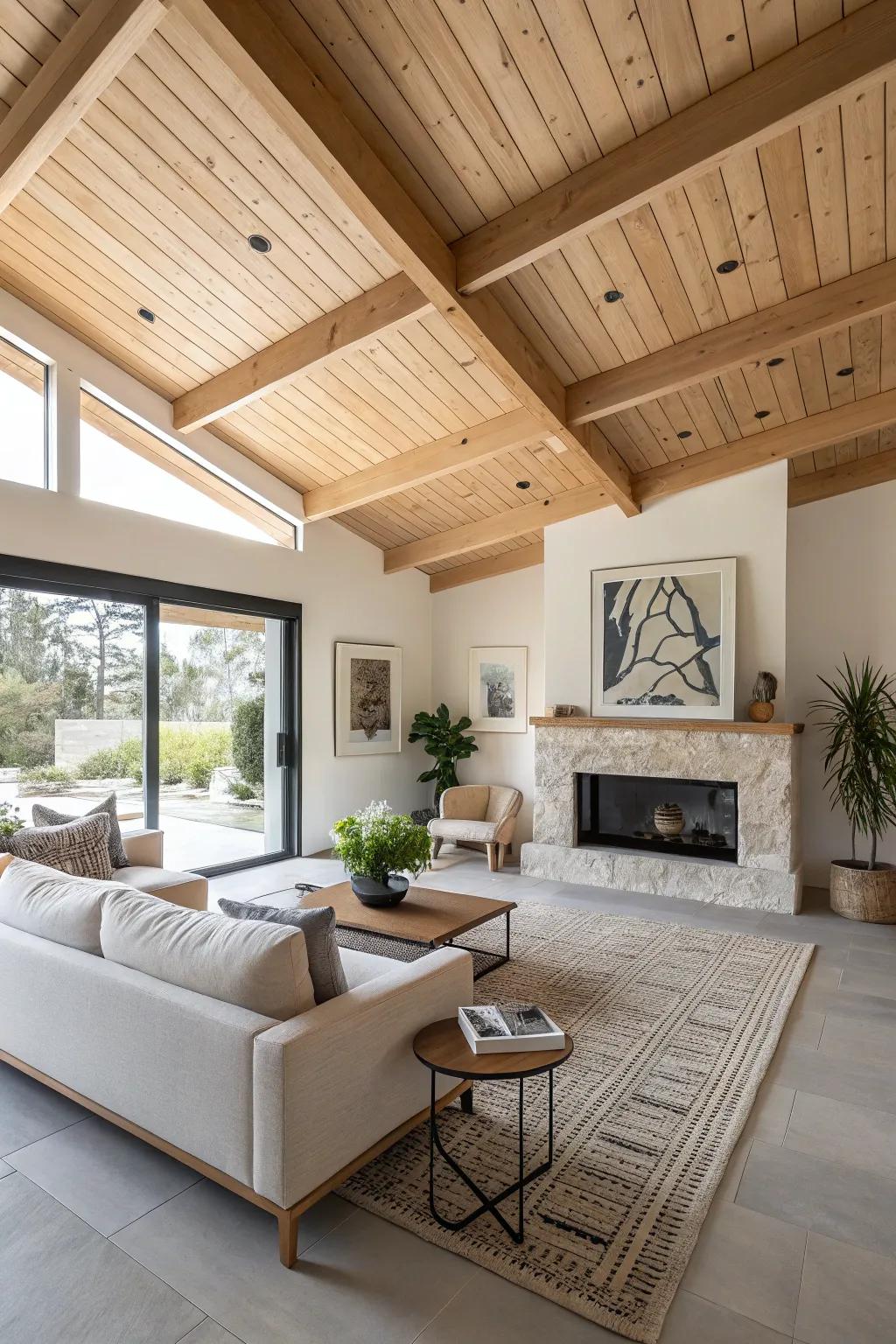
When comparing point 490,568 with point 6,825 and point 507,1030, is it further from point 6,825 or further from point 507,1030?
point 507,1030

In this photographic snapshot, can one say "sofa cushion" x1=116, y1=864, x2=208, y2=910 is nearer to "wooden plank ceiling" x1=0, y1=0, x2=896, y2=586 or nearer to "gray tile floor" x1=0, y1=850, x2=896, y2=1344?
"gray tile floor" x1=0, y1=850, x2=896, y2=1344

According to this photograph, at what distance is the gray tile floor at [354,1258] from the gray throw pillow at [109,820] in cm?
149

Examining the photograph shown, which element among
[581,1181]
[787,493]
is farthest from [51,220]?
[787,493]

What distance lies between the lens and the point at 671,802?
19.7 ft

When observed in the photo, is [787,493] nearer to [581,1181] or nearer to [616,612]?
[616,612]

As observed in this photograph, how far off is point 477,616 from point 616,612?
1.99 m

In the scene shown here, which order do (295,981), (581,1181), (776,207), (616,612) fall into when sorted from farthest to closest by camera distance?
(616,612), (776,207), (581,1181), (295,981)

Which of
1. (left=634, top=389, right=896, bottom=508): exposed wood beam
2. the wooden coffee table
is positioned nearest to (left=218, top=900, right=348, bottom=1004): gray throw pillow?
the wooden coffee table

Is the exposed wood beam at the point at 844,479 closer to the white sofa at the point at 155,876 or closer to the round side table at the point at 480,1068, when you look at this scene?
the white sofa at the point at 155,876

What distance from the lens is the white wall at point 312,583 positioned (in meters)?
4.68

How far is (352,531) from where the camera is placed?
23.0 ft

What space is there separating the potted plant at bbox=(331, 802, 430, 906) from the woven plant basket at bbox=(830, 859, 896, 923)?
3109 millimetres

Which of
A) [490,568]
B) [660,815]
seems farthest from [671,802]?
[490,568]

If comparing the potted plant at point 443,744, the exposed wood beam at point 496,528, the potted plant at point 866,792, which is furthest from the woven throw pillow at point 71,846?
the potted plant at point 866,792
